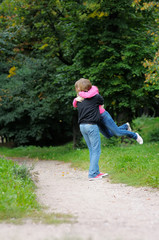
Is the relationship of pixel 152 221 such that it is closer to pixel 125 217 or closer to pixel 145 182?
pixel 125 217

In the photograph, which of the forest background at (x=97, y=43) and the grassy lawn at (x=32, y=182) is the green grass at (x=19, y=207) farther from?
the forest background at (x=97, y=43)

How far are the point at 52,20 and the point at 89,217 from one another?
12.2 metres

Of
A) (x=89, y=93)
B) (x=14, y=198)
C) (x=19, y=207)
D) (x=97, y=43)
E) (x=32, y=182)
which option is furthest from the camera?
(x=97, y=43)

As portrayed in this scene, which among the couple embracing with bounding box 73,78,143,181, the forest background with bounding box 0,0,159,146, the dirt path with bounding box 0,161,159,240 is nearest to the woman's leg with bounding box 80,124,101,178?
the couple embracing with bounding box 73,78,143,181

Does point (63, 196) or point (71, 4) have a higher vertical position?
point (71, 4)

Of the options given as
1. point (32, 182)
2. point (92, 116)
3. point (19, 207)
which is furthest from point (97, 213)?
point (92, 116)

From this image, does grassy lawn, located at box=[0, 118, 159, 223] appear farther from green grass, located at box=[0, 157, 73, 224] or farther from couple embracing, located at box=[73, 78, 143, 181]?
couple embracing, located at box=[73, 78, 143, 181]

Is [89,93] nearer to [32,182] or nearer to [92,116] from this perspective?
[92,116]

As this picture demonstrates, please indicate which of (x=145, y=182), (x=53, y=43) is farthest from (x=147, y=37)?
(x=145, y=182)

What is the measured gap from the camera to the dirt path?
291 centimetres

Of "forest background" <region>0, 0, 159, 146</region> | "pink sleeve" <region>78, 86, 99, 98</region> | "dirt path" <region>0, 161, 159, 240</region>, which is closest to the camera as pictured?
"dirt path" <region>0, 161, 159, 240</region>

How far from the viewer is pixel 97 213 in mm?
3908

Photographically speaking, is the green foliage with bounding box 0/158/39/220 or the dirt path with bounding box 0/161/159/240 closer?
the dirt path with bounding box 0/161/159/240

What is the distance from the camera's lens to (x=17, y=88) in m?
18.9
